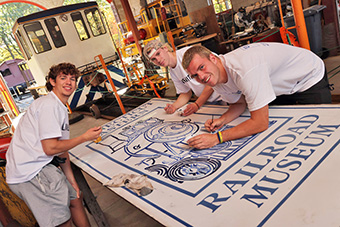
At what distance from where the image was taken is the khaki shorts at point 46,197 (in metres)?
2.00

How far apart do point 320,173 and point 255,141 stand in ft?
1.71

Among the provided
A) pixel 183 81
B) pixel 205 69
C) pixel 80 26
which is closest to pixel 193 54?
pixel 205 69

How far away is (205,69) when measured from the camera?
177cm

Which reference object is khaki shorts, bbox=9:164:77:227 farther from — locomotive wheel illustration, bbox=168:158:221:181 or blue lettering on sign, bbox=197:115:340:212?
blue lettering on sign, bbox=197:115:340:212

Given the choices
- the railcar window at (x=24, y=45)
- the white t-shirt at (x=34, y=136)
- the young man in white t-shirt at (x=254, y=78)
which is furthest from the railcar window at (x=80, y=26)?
the young man in white t-shirt at (x=254, y=78)

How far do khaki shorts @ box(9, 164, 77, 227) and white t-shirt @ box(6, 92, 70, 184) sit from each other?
57mm

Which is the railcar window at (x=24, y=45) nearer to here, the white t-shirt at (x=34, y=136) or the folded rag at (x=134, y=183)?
the white t-shirt at (x=34, y=136)

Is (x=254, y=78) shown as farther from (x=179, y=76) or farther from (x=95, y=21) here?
(x=95, y=21)

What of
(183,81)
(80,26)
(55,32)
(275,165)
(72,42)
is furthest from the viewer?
(80,26)

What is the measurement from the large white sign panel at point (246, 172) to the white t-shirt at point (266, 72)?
215mm

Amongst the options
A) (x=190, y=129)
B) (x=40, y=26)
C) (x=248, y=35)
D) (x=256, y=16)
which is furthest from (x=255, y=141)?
(x=40, y=26)

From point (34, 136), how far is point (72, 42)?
7.53 meters

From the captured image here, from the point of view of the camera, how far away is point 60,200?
2.07 metres

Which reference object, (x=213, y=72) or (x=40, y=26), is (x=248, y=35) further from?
(x=40, y=26)
